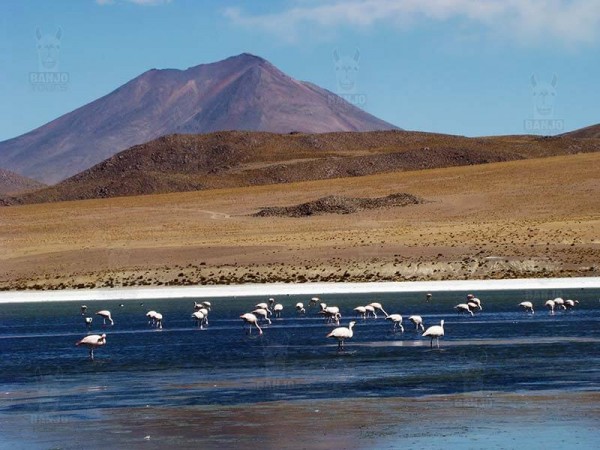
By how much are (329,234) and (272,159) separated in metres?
86.1

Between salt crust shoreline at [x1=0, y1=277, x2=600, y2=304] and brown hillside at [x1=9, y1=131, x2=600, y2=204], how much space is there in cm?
8813

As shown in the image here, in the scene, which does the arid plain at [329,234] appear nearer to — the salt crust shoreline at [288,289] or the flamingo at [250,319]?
the salt crust shoreline at [288,289]

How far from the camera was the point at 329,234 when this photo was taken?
95438mm

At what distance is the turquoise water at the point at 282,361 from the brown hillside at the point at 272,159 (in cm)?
11121

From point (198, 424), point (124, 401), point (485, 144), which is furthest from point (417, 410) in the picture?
point (485, 144)

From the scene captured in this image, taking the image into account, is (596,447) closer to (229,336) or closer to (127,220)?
(229,336)

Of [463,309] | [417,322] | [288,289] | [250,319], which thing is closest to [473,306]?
[463,309]

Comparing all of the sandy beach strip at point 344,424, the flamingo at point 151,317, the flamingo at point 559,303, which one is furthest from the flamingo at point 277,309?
the sandy beach strip at point 344,424

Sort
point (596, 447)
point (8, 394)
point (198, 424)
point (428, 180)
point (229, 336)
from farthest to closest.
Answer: point (428, 180) → point (229, 336) → point (8, 394) → point (198, 424) → point (596, 447)

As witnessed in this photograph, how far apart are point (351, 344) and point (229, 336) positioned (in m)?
5.80

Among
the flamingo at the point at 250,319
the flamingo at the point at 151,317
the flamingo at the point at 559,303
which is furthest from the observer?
the flamingo at the point at 559,303

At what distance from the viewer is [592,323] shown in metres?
41.8

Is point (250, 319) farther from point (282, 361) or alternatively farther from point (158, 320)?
point (282, 361)

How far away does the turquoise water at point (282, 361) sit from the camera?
25.5 meters
